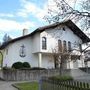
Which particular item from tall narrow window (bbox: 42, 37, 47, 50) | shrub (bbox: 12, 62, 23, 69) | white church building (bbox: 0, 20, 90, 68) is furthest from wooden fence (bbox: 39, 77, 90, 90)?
tall narrow window (bbox: 42, 37, 47, 50)

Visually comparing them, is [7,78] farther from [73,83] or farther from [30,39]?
[73,83]

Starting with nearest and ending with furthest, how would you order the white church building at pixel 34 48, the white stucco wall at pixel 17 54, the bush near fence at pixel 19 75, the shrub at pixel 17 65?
the bush near fence at pixel 19 75 → the shrub at pixel 17 65 → the white church building at pixel 34 48 → the white stucco wall at pixel 17 54

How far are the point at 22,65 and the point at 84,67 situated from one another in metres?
11.7

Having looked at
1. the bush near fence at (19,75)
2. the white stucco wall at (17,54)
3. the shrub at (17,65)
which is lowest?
the bush near fence at (19,75)

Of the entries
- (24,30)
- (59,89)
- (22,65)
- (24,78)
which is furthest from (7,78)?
(59,89)

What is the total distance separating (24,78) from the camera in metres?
28.5

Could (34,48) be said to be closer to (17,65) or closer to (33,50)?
(33,50)

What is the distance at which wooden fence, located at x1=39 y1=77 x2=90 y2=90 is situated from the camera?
22.2 ft

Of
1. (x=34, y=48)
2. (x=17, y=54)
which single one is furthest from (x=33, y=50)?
(x=17, y=54)

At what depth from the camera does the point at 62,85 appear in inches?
323

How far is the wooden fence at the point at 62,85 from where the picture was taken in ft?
22.2

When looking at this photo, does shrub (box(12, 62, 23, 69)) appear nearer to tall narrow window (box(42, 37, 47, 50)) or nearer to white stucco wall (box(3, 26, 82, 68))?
white stucco wall (box(3, 26, 82, 68))

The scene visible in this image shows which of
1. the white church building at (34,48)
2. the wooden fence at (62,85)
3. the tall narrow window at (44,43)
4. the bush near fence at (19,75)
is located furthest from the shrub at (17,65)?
the wooden fence at (62,85)

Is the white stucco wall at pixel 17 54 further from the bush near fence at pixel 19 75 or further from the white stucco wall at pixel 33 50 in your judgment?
the bush near fence at pixel 19 75
